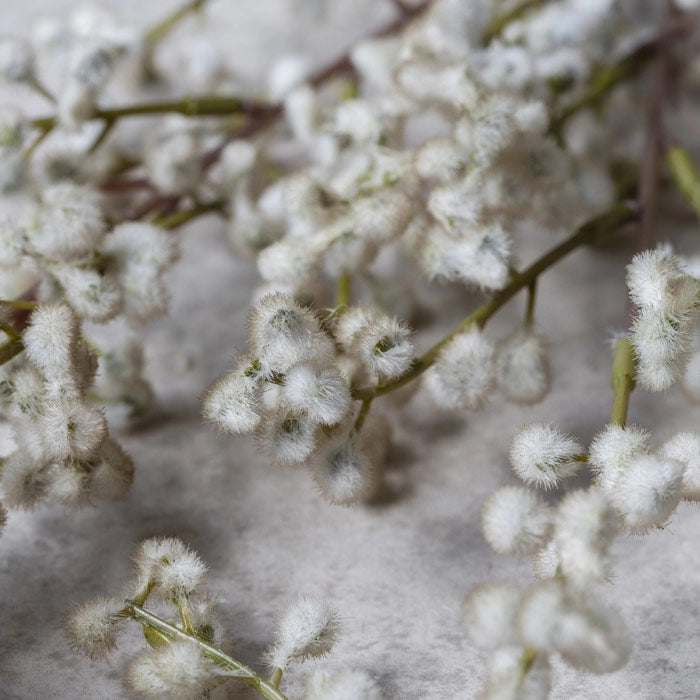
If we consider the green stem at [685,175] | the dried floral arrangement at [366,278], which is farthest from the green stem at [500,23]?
the green stem at [685,175]

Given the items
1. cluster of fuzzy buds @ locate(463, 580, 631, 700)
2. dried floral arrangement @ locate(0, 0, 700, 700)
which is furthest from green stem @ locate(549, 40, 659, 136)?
cluster of fuzzy buds @ locate(463, 580, 631, 700)

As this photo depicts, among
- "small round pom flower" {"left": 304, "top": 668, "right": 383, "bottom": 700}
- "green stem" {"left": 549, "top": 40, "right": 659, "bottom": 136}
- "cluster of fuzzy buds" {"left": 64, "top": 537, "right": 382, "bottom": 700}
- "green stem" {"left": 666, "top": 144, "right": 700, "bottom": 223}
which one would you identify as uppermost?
"green stem" {"left": 549, "top": 40, "right": 659, "bottom": 136}

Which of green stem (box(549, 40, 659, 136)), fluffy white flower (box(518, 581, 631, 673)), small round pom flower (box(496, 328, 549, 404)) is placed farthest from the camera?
green stem (box(549, 40, 659, 136))

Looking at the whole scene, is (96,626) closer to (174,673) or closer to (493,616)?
(174,673)

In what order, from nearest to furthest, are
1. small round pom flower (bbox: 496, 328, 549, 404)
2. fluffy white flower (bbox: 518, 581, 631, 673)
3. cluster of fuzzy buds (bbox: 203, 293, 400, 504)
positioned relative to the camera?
fluffy white flower (bbox: 518, 581, 631, 673) < cluster of fuzzy buds (bbox: 203, 293, 400, 504) < small round pom flower (bbox: 496, 328, 549, 404)

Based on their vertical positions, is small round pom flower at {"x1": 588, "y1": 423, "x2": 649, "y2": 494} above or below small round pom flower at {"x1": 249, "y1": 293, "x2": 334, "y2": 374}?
above

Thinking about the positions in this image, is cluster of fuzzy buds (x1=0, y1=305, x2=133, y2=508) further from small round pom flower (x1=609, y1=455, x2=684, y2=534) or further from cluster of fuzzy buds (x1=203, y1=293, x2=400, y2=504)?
small round pom flower (x1=609, y1=455, x2=684, y2=534)

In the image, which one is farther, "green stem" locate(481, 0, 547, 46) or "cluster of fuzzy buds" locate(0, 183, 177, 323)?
"green stem" locate(481, 0, 547, 46)
